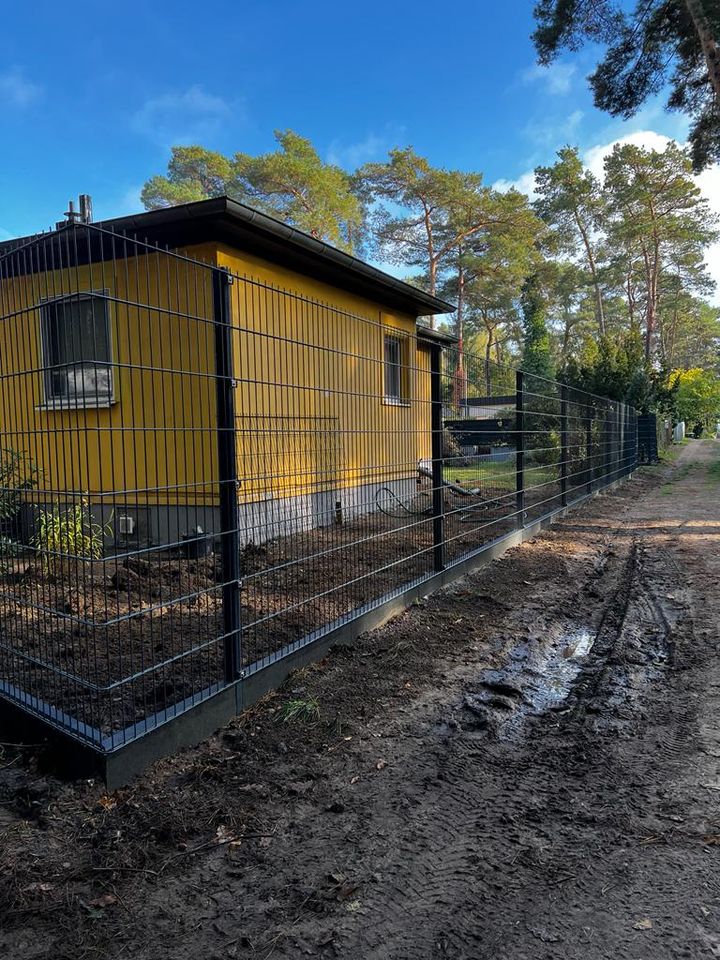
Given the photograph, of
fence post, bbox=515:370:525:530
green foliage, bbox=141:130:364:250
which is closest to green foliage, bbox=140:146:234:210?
green foliage, bbox=141:130:364:250

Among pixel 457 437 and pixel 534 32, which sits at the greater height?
pixel 534 32

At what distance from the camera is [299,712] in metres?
2.78

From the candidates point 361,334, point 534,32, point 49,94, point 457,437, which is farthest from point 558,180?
point 457,437

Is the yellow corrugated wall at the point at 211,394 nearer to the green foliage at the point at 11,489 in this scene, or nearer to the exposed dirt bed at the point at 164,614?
the green foliage at the point at 11,489

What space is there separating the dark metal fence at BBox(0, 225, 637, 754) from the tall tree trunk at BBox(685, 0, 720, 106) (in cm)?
818

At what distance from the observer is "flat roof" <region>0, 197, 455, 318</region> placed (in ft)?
17.9

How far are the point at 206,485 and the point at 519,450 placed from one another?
12.1ft

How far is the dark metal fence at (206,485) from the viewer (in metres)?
2.67

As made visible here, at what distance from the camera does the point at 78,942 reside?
4.99ft

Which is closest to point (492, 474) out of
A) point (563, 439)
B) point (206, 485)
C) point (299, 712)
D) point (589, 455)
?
point (206, 485)

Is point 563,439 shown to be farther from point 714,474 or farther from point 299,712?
point 714,474

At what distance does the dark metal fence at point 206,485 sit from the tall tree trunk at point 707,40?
818 centimetres

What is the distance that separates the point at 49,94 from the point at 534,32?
66.5 feet

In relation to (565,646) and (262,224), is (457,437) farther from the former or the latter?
(262,224)
